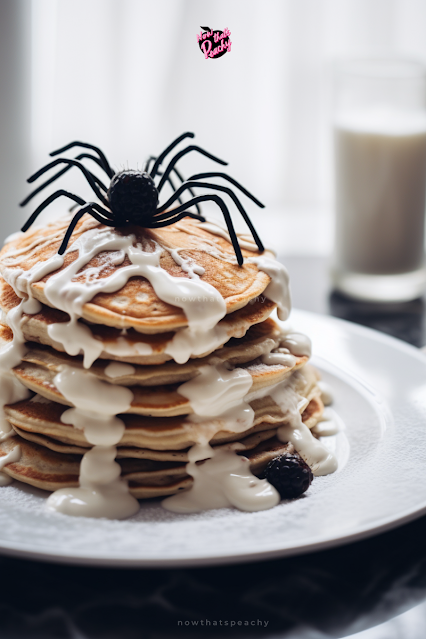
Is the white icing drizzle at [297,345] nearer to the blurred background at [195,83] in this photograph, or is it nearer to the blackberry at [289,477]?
the blackberry at [289,477]

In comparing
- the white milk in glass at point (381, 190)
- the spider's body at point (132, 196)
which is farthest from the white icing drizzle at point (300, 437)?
the white milk in glass at point (381, 190)

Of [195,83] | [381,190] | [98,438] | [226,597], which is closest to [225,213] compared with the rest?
[98,438]

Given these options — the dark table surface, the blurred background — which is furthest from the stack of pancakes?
the blurred background

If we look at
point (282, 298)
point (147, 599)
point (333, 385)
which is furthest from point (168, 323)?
point (333, 385)

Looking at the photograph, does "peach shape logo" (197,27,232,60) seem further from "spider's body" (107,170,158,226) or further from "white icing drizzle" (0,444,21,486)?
"white icing drizzle" (0,444,21,486)

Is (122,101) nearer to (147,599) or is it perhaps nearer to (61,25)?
(61,25)
